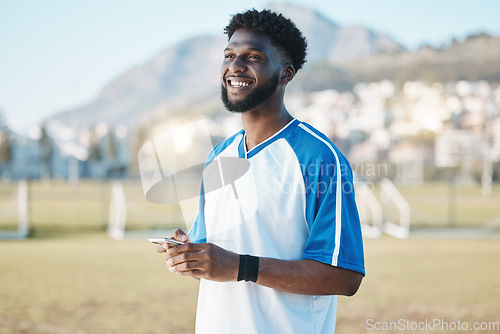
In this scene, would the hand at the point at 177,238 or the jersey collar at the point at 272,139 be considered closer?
the hand at the point at 177,238

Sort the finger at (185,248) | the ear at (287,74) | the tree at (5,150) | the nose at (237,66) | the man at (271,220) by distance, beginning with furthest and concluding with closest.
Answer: the tree at (5,150) < the ear at (287,74) < the nose at (237,66) < the man at (271,220) < the finger at (185,248)

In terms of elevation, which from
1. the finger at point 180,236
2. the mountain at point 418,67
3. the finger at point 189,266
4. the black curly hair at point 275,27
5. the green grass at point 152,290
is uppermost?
the mountain at point 418,67

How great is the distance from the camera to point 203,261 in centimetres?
151

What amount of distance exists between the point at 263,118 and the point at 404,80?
121517 mm

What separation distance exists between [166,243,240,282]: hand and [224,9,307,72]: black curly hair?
0.80 metres

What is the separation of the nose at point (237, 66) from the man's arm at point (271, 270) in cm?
60

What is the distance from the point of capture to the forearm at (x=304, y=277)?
1608 mm

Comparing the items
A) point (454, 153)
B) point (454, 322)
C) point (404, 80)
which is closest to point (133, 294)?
point (454, 322)

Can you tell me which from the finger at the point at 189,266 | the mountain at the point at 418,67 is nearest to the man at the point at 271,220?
the finger at the point at 189,266

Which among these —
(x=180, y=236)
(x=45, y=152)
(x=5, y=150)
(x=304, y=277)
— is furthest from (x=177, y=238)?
(x=45, y=152)

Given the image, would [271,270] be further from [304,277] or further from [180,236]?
[180,236]

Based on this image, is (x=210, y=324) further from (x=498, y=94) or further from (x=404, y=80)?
(x=404, y=80)

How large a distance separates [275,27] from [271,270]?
0.85 metres

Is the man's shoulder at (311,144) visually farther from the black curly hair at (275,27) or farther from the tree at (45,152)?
the tree at (45,152)
